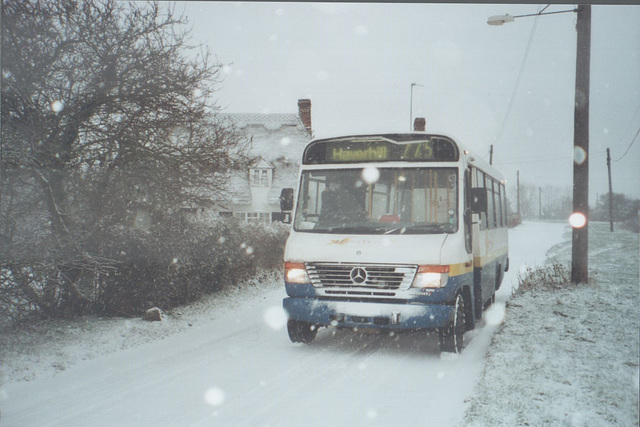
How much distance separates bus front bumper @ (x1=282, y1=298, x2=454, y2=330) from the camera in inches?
249

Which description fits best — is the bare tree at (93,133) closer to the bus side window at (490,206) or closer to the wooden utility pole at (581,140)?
the bus side window at (490,206)

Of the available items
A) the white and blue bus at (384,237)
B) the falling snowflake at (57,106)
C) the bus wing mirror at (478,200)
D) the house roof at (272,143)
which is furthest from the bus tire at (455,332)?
the falling snowflake at (57,106)

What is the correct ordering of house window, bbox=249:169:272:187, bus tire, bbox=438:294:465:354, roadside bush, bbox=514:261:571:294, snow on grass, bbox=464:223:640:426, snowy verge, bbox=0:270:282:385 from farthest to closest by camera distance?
roadside bush, bbox=514:261:571:294, house window, bbox=249:169:272:187, bus tire, bbox=438:294:465:354, snowy verge, bbox=0:270:282:385, snow on grass, bbox=464:223:640:426

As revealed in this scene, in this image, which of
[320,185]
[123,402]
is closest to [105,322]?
[123,402]

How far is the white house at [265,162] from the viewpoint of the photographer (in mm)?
10766

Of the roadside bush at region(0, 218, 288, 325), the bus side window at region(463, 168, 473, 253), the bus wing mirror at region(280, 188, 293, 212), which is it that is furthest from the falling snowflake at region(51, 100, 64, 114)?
the bus side window at region(463, 168, 473, 253)

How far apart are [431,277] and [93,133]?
5549 mm

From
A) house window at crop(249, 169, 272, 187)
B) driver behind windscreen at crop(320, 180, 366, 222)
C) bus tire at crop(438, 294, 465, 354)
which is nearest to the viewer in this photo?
bus tire at crop(438, 294, 465, 354)

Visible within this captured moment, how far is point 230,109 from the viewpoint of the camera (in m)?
9.80

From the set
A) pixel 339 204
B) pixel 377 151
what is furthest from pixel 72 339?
pixel 377 151

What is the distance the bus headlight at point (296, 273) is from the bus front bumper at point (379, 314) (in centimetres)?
30

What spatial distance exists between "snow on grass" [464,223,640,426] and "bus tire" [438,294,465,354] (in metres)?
0.44

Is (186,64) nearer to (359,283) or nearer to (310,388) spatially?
(359,283)

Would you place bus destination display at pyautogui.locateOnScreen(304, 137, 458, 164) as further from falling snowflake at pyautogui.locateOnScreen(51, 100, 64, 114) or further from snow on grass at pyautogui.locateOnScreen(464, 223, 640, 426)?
falling snowflake at pyautogui.locateOnScreen(51, 100, 64, 114)
